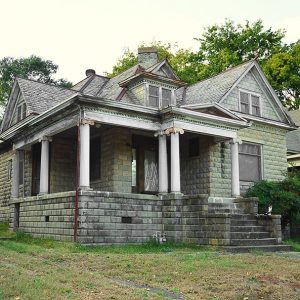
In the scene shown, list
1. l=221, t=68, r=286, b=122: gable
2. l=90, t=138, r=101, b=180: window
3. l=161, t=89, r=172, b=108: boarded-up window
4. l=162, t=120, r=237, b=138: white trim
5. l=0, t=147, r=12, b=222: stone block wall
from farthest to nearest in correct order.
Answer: l=0, t=147, r=12, b=222: stone block wall
l=221, t=68, r=286, b=122: gable
l=161, t=89, r=172, b=108: boarded-up window
l=90, t=138, r=101, b=180: window
l=162, t=120, r=237, b=138: white trim

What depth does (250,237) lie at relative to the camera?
15.5 meters

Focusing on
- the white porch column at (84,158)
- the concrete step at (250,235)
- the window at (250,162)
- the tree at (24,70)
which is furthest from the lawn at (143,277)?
the tree at (24,70)

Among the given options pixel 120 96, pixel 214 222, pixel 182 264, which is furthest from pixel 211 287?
pixel 120 96

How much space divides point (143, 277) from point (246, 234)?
7.63m

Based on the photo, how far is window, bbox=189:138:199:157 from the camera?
20.1 metres

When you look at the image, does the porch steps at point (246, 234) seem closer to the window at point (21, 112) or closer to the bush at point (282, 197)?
the bush at point (282, 197)

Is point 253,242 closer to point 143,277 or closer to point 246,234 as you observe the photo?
point 246,234

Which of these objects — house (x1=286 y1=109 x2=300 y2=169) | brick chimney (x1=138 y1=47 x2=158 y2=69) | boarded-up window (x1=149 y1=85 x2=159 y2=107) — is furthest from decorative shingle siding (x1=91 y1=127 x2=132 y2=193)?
house (x1=286 y1=109 x2=300 y2=169)

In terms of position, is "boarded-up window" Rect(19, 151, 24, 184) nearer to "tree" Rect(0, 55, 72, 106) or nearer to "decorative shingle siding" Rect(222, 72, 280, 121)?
"decorative shingle siding" Rect(222, 72, 280, 121)

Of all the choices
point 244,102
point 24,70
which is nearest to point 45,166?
point 244,102

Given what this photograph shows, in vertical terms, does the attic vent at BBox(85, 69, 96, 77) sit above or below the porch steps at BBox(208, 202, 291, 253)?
above

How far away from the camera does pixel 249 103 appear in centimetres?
2211

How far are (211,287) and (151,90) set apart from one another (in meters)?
12.7

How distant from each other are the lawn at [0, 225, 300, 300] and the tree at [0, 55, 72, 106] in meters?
37.2
